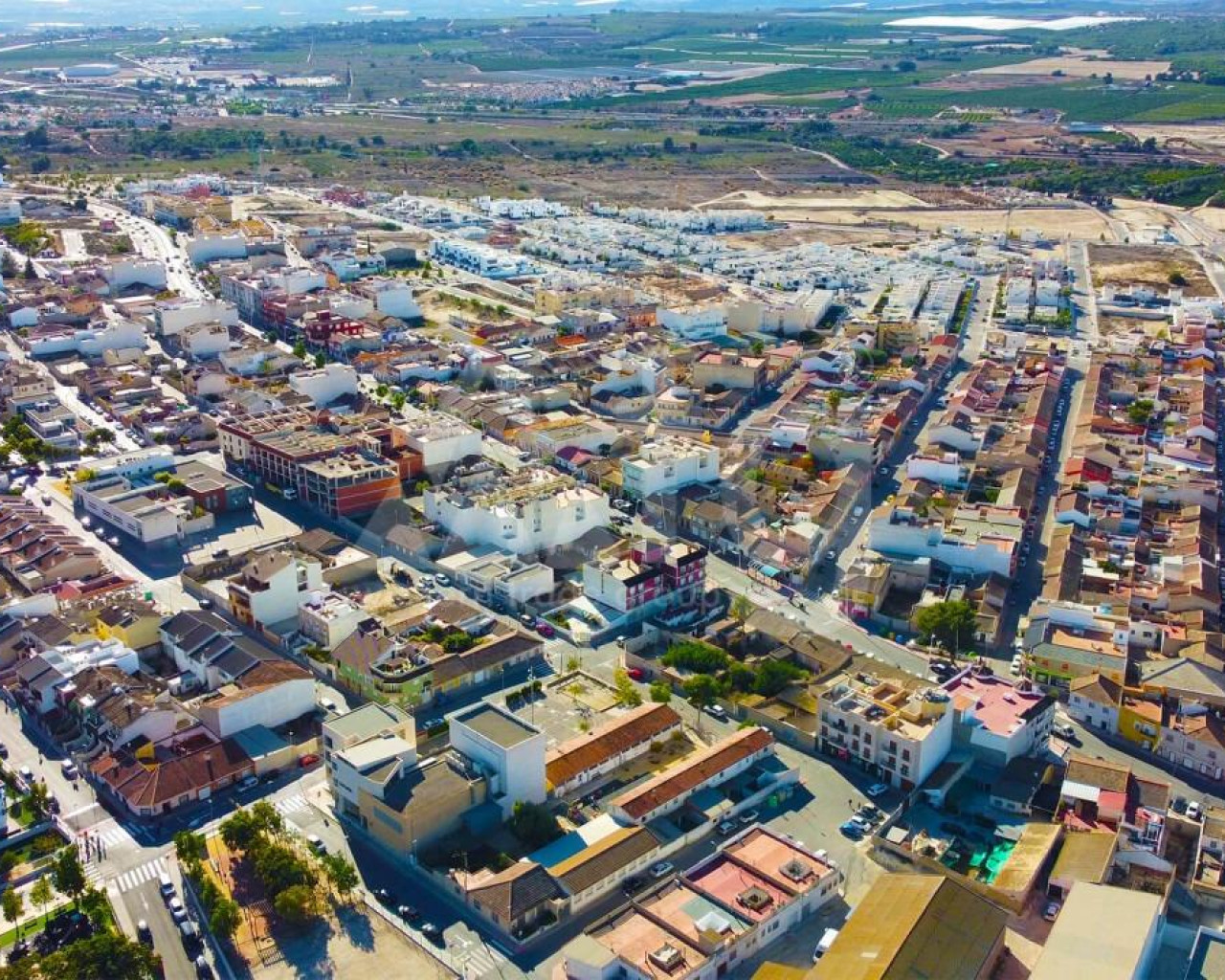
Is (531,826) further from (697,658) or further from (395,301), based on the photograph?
(395,301)

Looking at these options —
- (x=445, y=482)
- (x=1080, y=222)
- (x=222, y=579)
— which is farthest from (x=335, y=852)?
(x=1080, y=222)

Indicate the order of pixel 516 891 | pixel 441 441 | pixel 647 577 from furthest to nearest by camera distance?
pixel 441 441
pixel 647 577
pixel 516 891

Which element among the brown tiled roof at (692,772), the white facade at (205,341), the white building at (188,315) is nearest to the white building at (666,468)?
the brown tiled roof at (692,772)

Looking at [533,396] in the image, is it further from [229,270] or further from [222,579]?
[229,270]

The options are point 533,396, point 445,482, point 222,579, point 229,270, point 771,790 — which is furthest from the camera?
point 229,270

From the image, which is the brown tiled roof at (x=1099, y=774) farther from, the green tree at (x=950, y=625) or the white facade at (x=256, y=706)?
the white facade at (x=256, y=706)

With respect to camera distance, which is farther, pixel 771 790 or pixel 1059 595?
pixel 1059 595

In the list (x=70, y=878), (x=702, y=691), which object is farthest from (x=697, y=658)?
(x=70, y=878)

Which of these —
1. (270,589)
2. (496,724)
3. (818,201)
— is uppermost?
(496,724)
